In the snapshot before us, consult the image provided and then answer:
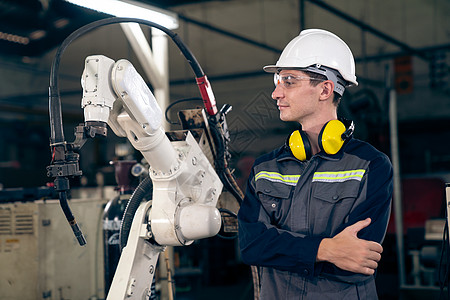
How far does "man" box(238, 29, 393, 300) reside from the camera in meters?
1.68

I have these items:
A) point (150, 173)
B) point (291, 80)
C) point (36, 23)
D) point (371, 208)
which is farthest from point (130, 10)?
point (36, 23)

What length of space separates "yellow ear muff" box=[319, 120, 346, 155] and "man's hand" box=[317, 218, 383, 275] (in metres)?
0.31

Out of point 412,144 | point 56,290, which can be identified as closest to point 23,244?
point 56,290

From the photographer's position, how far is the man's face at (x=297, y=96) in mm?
1916

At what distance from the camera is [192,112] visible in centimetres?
257

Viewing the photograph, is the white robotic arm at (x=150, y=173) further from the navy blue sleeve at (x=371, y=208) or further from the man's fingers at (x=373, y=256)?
the man's fingers at (x=373, y=256)

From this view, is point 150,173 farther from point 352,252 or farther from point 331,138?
point 352,252

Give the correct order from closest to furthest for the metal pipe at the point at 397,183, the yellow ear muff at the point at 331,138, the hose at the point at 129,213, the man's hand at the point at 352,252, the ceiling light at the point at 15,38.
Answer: the man's hand at the point at 352,252, the yellow ear muff at the point at 331,138, the hose at the point at 129,213, the metal pipe at the point at 397,183, the ceiling light at the point at 15,38

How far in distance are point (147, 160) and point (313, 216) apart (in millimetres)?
778

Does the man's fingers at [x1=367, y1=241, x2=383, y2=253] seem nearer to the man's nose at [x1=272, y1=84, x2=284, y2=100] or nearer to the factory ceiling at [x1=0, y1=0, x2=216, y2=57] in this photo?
the man's nose at [x1=272, y1=84, x2=284, y2=100]

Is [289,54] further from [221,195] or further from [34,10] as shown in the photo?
[34,10]

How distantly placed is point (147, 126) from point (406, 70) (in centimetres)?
801

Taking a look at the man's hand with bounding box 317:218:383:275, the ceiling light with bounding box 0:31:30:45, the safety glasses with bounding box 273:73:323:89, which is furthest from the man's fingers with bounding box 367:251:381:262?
the ceiling light with bounding box 0:31:30:45

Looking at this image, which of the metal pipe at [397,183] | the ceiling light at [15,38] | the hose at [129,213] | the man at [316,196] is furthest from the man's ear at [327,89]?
the ceiling light at [15,38]
